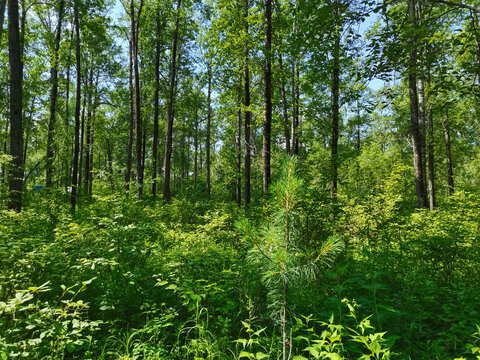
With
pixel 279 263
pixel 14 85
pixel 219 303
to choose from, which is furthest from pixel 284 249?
pixel 14 85

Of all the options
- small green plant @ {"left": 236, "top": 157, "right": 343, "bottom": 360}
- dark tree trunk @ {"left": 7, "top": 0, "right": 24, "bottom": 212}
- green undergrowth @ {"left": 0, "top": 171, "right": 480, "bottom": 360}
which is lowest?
green undergrowth @ {"left": 0, "top": 171, "right": 480, "bottom": 360}

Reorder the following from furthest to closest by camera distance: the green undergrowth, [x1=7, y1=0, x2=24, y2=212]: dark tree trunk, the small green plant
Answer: [x1=7, y1=0, x2=24, y2=212]: dark tree trunk
the green undergrowth
the small green plant

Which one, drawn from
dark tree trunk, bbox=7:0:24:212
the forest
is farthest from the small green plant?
dark tree trunk, bbox=7:0:24:212

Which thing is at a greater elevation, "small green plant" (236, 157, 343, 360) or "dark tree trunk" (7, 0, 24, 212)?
"dark tree trunk" (7, 0, 24, 212)

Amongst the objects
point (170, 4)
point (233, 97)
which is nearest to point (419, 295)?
point (233, 97)

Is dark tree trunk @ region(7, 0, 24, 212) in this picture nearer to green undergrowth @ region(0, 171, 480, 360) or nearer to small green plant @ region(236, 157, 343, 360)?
green undergrowth @ region(0, 171, 480, 360)

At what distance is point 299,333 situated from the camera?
2.48m

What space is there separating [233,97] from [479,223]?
1211 cm

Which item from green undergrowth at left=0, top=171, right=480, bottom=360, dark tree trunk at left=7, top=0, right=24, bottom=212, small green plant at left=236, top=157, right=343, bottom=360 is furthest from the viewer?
dark tree trunk at left=7, top=0, right=24, bottom=212

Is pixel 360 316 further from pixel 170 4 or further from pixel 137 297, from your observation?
pixel 170 4

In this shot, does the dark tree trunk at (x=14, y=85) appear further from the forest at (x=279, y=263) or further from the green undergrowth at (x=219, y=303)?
the green undergrowth at (x=219, y=303)

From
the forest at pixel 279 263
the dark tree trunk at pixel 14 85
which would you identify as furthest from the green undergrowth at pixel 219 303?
the dark tree trunk at pixel 14 85

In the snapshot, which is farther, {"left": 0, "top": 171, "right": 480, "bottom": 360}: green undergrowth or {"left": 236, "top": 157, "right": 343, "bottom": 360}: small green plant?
{"left": 0, "top": 171, "right": 480, "bottom": 360}: green undergrowth

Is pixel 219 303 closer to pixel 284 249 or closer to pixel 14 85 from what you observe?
pixel 284 249
